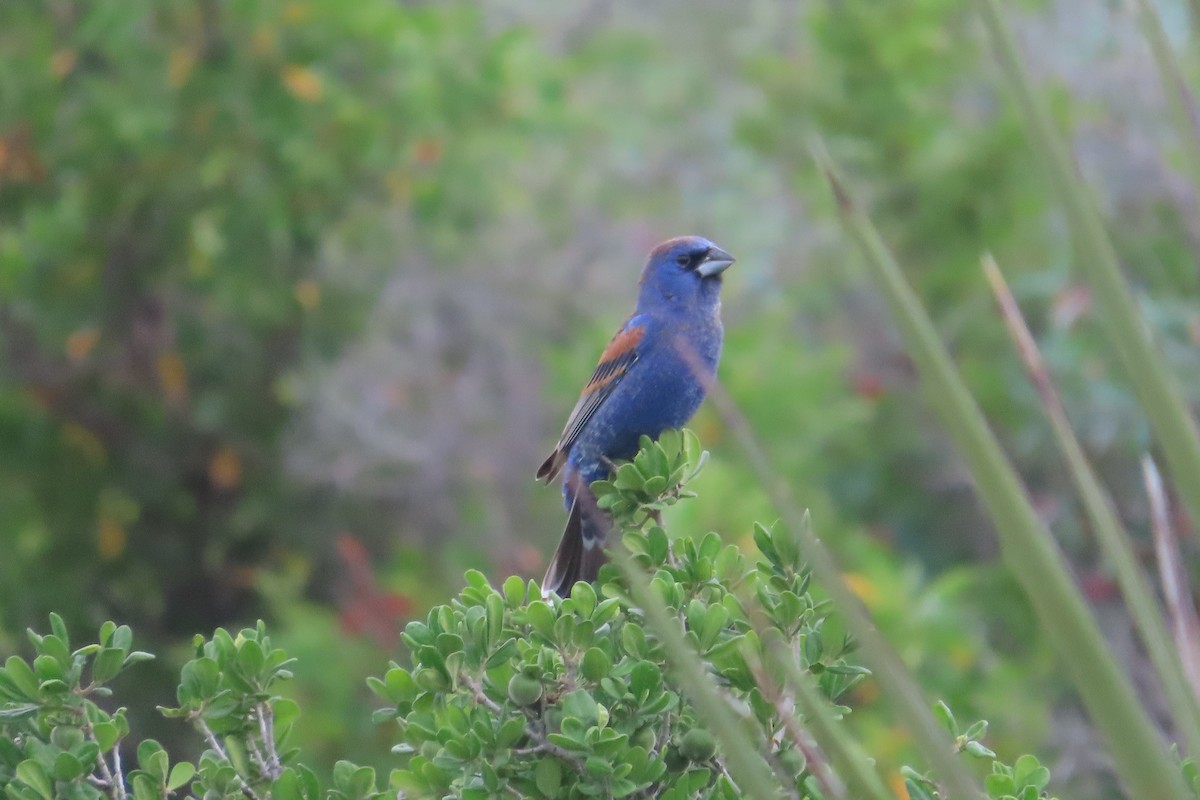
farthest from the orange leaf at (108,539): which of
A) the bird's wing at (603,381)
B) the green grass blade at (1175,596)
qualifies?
the green grass blade at (1175,596)

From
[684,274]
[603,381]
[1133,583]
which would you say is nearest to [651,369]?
[603,381]

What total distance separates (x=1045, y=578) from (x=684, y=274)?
356 centimetres

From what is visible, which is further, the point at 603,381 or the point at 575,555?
the point at 603,381

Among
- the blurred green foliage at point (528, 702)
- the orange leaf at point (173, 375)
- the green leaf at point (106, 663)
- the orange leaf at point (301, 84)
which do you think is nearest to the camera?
the blurred green foliage at point (528, 702)

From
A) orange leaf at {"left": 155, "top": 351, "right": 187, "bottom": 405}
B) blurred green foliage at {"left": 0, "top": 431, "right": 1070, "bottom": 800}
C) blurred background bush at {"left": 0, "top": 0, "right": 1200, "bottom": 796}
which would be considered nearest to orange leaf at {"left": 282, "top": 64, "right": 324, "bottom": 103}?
blurred background bush at {"left": 0, "top": 0, "right": 1200, "bottom": 796}

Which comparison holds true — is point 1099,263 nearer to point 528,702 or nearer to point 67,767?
point 528,702

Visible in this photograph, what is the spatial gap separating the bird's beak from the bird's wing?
281 millimetres

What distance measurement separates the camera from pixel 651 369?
4.55 m

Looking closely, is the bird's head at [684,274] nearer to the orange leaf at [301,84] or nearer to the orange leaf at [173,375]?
the orange leaf at [301,84]

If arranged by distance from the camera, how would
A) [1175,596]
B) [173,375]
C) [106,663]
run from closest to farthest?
[1175,596]
[106,663]
[173,375]

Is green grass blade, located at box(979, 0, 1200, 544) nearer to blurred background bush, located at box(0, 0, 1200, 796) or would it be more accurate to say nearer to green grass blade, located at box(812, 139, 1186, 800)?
green grass blade, located at box(812, 139, 1186, 800)

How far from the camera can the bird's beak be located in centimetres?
469

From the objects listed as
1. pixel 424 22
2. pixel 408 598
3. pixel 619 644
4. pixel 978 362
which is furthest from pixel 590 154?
pixel 619 644

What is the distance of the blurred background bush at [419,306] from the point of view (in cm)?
867
